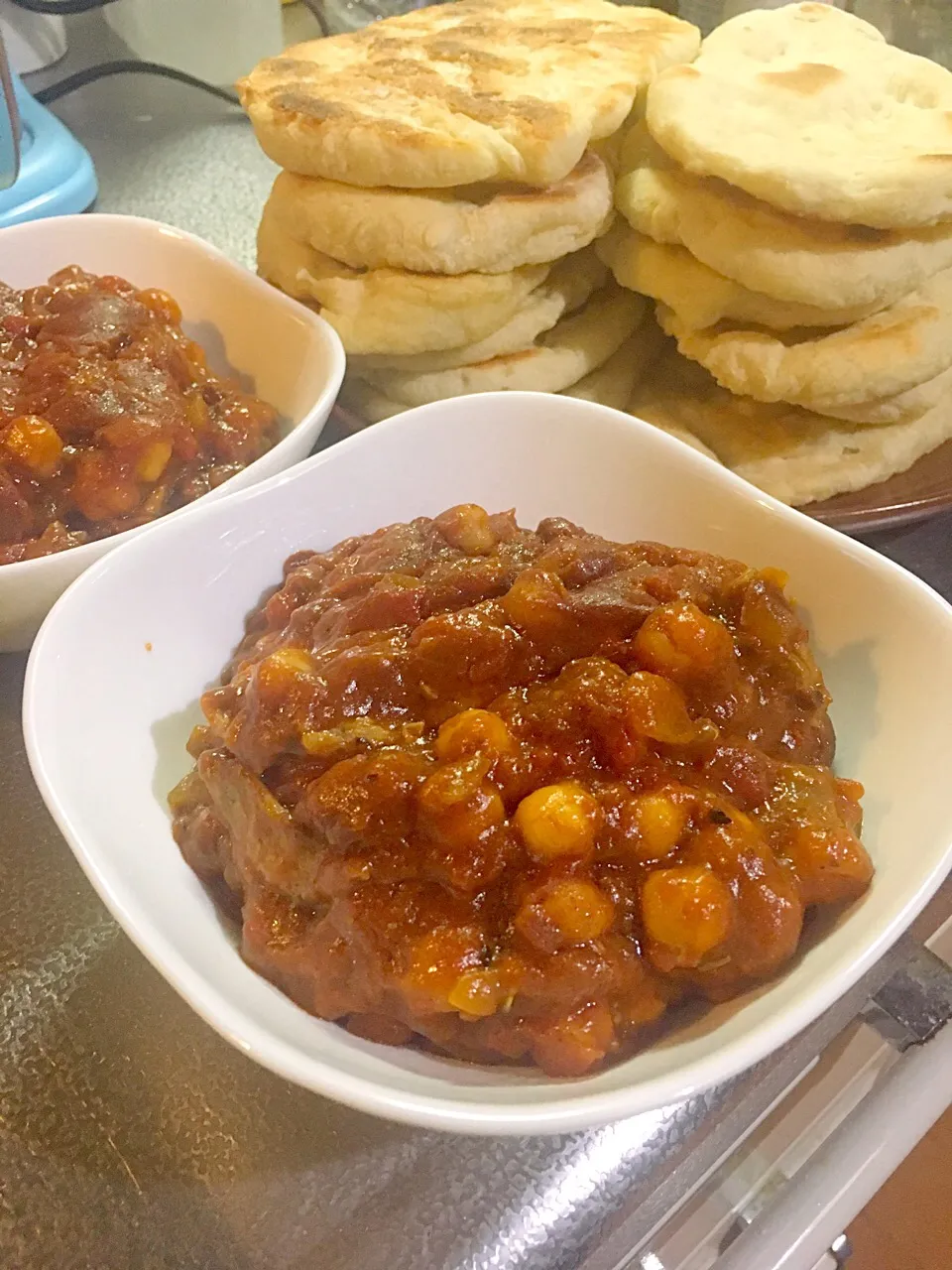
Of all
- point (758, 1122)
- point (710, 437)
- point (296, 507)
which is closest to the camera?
point (758, 1122)

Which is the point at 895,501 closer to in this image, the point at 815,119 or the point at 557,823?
the point at 815,119

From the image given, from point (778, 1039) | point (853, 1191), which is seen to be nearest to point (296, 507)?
point (778, 1039)

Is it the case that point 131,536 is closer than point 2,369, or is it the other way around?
point 131,536

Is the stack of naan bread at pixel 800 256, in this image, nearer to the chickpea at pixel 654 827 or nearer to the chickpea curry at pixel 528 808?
the chickpea curry at pixel 528 808

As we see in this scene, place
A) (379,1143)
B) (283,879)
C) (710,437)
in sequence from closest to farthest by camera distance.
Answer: (283,879) → (379,1143) → (710,437)

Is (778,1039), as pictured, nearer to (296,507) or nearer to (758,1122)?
(758,1122)

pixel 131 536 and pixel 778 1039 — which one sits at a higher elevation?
pixel 778 1039

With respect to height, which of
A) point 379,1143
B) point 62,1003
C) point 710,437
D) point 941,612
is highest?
point 941,612
